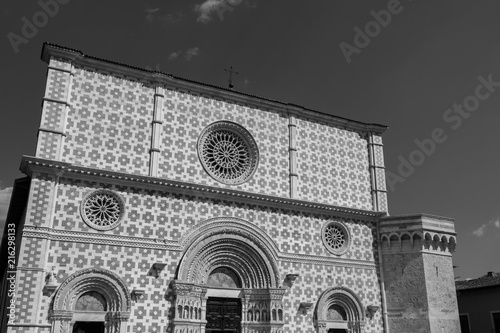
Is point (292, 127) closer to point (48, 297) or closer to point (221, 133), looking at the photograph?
point (221, 133)

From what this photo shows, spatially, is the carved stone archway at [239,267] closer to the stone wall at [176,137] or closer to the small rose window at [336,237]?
the stone wall at [176,137]

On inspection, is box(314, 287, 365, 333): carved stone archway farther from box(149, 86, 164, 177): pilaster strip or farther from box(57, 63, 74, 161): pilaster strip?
box(57, 63, 74, 161): pilaster strip

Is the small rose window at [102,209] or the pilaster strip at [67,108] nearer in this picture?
the small rose window at [102,209]

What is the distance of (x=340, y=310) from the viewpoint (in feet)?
74.0

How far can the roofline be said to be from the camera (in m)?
19.2

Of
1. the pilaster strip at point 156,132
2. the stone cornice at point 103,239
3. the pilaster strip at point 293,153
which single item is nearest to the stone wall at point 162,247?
the stone cornice at point 103,239

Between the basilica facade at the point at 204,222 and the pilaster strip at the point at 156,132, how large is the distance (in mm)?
57

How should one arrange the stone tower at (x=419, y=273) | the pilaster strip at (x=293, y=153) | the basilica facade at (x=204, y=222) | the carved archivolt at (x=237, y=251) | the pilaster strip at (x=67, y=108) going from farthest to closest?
the pilaster strip at (x=293, y=153), the stone tower at (x=419, y=273), the carved archivolt at (x=237, y=251), the pilaster strip at (x=67, y=108), the basilica facade at (x=204, y=222)

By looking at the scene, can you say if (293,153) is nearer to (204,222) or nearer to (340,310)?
(204,222)

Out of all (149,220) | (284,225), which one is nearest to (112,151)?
(149,220)

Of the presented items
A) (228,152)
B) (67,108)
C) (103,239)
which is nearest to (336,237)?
(228,152)

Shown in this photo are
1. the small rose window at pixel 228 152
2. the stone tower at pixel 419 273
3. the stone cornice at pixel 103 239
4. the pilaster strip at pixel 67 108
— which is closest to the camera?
the stone cornice at pixel 103 239

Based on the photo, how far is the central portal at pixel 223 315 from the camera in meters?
19.6

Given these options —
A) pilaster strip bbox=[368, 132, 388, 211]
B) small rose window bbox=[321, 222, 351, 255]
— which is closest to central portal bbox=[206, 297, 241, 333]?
small rose window bbox=[321, 222, 351, 255]
